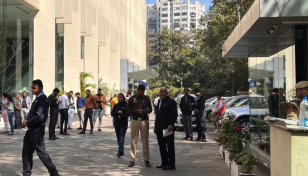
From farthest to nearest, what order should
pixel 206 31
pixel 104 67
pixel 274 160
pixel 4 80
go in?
1. pixel 206 31
2. pixel 104 67
3. pixel 4 80
4. pixel 274 160

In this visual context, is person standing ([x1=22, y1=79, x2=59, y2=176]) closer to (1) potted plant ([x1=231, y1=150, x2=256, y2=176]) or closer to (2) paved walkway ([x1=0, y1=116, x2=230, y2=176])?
(2) paved walkway ([x1=0, y1=116, x2=230, y2=176])

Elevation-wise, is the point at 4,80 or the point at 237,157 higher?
the point at 4,80

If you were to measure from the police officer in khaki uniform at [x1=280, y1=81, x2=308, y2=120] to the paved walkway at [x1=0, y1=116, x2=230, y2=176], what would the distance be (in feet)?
8.59

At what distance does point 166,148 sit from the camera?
9320mm

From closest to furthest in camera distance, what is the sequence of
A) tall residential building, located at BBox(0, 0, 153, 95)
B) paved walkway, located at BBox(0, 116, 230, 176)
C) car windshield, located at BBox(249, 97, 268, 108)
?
paved walkway, located at BBox(0, 116, 230, 176) < car windshield, located at BBox(249, 97, 268, 108) < tall residential building, located at BBox(0, 0, 153, 95)

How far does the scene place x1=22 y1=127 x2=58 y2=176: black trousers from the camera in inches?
305

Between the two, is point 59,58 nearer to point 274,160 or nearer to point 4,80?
point 4,80

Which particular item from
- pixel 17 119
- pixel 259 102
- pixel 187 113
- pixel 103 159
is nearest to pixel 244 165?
pixel 259 102

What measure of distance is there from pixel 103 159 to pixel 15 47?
14.2 meters

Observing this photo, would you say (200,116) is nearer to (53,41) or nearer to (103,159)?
(103,159)

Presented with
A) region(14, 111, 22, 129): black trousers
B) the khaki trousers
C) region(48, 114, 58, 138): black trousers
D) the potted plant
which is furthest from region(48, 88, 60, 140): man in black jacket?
the potted plant

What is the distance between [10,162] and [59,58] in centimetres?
1834

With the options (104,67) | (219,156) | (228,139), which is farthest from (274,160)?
(104,67)

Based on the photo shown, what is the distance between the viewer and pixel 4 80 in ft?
70.2
